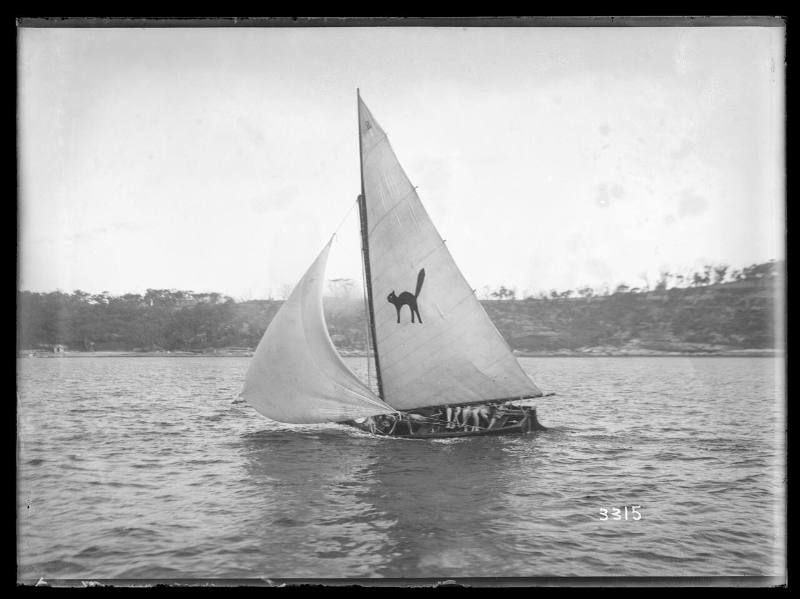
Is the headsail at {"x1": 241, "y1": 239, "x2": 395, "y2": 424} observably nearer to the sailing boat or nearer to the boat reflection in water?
the sailing boat

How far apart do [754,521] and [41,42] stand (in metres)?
15.0

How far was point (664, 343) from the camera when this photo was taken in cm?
Answer: 1249

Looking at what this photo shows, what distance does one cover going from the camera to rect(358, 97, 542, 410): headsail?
12.9m

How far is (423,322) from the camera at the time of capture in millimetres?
13867

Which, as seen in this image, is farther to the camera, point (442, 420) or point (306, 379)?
point (442, 420)

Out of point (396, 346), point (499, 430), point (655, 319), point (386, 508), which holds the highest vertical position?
point (655, 319)

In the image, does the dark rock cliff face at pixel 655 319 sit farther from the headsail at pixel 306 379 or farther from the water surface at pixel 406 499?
the headsail at pixel 306 379

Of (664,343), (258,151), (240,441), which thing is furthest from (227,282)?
(664,343)

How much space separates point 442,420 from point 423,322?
2873mm

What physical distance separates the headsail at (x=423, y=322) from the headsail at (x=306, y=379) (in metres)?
1.03

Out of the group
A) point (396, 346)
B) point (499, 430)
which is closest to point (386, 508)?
point (396, 346)

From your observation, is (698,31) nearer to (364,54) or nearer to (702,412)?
(364,54)

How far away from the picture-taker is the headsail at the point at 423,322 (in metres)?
12.9

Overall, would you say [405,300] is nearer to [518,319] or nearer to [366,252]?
[366,252]
